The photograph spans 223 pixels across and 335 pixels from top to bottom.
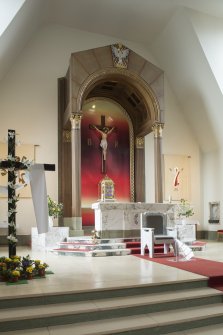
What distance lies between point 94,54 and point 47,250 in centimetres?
575

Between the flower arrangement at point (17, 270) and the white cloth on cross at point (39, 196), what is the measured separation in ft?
1.88

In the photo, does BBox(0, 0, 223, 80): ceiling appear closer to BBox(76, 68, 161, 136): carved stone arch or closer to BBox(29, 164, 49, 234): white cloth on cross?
BBox(76, 68, 161, 136): carved stone arch

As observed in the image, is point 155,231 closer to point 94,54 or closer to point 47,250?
point 47,250

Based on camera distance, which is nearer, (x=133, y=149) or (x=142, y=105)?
(x=142, y=105)

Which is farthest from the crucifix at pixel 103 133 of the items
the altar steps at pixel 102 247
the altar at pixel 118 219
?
the altar steps at pixel 102 247

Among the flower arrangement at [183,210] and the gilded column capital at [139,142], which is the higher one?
the gilded column capital at [139,142]

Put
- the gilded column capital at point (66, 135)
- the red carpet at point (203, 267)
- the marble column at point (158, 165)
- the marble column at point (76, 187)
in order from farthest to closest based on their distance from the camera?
the gilded column capital at point (66, 135), the marble column at point (158, 165), the marble column at point (76, 187), the red carpet at point (203, 267)

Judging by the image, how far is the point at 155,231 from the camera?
853 centimetres

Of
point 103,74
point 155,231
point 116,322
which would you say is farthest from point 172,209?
point 116,322

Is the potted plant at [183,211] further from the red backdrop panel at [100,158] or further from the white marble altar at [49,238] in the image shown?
the white marble altar at [49,238]

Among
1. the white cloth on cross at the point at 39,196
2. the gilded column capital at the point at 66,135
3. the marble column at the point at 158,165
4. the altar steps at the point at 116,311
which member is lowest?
→ the altar steps at the point at 116,311

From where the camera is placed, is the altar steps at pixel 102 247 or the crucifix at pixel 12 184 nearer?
the crucifix at pixel 12 184

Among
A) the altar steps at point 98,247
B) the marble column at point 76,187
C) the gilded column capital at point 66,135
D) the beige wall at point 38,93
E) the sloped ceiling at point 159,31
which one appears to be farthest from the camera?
the gilded column capital at point 66,135

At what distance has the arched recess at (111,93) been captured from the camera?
1034cm
